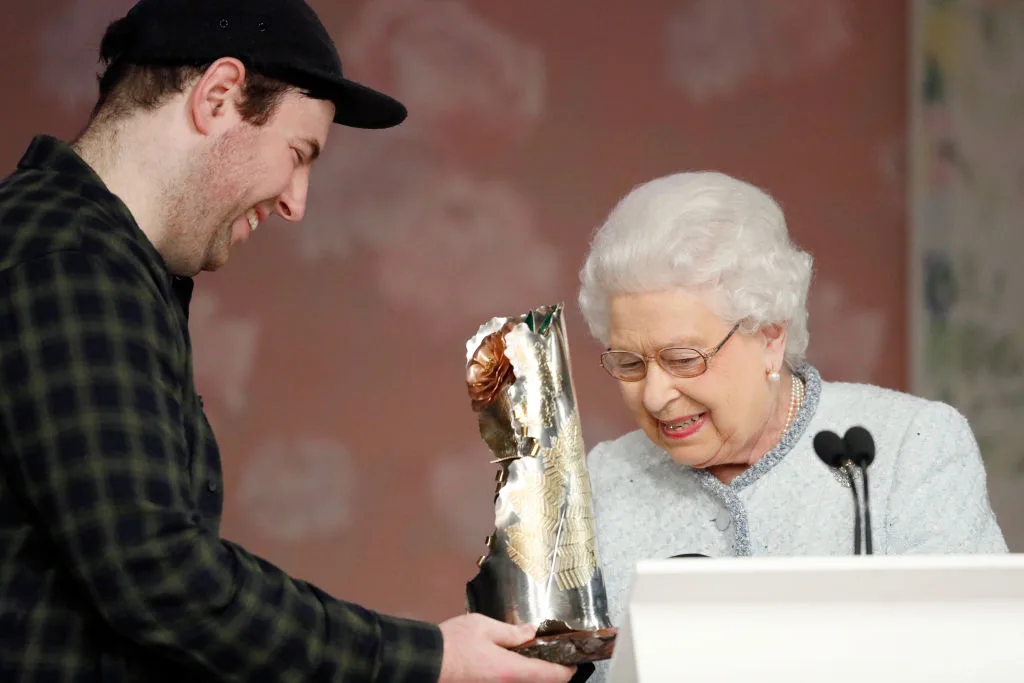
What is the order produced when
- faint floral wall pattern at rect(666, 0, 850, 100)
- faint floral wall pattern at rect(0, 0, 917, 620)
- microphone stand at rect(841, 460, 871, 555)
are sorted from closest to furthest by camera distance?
microphone stand at rect(841, 460, 871, 555)
faint floral wall pattern at rect(0, 0, 917, 620)
faint floral wall pattern at rect(666, 0, 850, 100)

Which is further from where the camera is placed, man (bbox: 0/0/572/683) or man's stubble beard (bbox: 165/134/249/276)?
man's stubble beard (bbox: 165/134/249/276)

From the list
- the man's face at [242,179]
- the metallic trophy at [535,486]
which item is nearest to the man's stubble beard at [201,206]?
the man's face at [242,179]

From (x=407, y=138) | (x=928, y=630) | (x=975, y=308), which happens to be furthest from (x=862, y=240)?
(x=928, y=630)

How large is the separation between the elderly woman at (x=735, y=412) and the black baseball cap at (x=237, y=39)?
666mm

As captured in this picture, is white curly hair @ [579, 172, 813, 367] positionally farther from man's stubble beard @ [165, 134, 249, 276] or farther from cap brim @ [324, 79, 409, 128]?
man's stubble beard @ [165, 134, 249, 276]

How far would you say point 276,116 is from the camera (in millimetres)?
1859

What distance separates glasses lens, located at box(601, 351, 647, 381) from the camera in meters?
2.32

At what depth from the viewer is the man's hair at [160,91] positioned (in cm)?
181

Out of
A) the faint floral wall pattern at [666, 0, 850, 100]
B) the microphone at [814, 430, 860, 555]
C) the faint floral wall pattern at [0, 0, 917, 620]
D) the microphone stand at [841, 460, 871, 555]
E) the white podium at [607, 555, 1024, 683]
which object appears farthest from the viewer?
the faint floral wall pattern at [666, 0, 850, 100]

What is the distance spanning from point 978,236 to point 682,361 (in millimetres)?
2595

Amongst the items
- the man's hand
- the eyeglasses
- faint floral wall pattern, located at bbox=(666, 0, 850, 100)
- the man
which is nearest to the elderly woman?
the eyeglasses

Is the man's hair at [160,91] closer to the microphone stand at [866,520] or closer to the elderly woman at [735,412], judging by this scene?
the elderly woman at [735,412]

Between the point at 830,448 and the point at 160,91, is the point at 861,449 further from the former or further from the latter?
the point at 160,91

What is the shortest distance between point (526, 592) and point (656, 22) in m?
2.86
